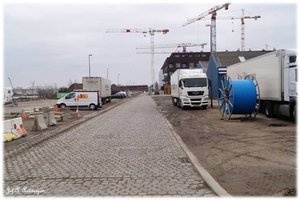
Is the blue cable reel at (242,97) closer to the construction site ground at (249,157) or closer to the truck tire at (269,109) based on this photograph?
the truck tire at (269,109)

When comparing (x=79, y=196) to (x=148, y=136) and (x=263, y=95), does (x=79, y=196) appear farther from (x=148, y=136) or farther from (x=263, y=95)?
(x=263, y=95)

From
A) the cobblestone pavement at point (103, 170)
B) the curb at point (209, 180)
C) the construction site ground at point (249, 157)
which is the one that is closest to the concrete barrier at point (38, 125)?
the construction site ground at point (249, 157)

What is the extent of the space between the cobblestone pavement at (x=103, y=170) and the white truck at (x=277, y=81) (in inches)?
317

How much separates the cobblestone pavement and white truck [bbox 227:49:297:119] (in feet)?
26.4

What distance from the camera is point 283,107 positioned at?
55.9 feet

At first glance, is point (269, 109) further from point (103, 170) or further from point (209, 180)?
point (103, 170)

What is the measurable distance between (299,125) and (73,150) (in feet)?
33.4

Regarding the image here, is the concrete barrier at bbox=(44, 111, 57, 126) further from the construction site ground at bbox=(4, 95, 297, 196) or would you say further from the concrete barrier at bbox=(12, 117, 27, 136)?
the construction site ground at bbox=(4, 95, 297, 196)

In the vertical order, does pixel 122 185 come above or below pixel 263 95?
below

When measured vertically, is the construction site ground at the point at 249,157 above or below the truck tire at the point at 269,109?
below

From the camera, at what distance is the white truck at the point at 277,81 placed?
53.0 ft

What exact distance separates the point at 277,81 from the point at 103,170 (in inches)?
522

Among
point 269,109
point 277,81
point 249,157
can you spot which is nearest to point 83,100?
point 269,109

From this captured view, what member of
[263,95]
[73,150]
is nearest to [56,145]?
[73,150]
